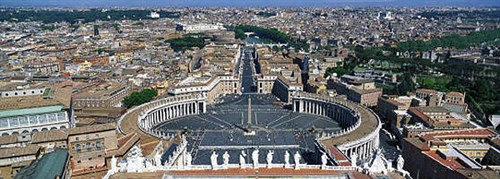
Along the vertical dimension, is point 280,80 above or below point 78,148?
below

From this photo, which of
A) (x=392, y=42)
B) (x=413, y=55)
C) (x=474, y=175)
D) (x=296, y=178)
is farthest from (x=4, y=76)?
(x=392, y=42)

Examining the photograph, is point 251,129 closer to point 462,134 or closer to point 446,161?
point 462,134

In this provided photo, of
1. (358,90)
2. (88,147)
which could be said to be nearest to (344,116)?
(358,90)

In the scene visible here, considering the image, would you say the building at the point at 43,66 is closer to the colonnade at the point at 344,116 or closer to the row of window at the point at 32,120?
the row of window at the point at 32,120

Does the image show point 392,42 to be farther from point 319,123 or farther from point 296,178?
point 296,178

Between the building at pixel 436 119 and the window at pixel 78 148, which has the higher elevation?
the window at pixel 78 148

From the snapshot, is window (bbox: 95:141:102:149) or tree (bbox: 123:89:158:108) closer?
window (bbox: 95:141:102:149)

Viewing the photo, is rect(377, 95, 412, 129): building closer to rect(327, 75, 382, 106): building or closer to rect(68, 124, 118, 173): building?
rect(327, 75, 382, 106): building

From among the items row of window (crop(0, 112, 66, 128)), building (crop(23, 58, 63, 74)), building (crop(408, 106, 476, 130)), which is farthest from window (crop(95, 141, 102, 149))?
building (crop(23, 58, 63, 74))

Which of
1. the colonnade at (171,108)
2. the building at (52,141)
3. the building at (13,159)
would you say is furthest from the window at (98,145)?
the colonnade at (171,108)
